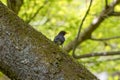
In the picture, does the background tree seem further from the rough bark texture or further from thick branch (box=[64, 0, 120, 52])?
the rough bark texture

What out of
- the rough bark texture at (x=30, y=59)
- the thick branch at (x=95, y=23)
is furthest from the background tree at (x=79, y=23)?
the rough bark texture at (x=30, y=59)

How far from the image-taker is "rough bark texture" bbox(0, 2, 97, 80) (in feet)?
3.71

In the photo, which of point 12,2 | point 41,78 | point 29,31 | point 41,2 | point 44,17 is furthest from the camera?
point 44,17

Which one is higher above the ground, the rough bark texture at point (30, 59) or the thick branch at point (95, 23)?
the rough bark texture at point (30, 59)

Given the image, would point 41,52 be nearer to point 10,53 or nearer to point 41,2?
point 10,53

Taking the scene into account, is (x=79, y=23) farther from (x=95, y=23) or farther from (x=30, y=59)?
(x=30, y=59)

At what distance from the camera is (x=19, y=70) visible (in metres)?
1.14

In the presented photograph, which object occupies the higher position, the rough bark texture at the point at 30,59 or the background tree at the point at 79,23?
the rough bark texture at the point at 30,59

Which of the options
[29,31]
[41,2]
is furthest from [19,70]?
[41,2]

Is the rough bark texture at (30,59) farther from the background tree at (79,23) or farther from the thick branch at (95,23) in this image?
the thick branch at (95,23)

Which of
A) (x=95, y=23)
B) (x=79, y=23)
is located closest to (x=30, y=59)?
(x=95, y=23)

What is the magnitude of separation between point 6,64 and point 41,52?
5.5 inches

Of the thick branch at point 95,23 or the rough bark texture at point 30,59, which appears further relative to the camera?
the thick branch at point 95,23

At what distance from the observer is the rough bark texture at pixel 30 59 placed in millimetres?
1131
